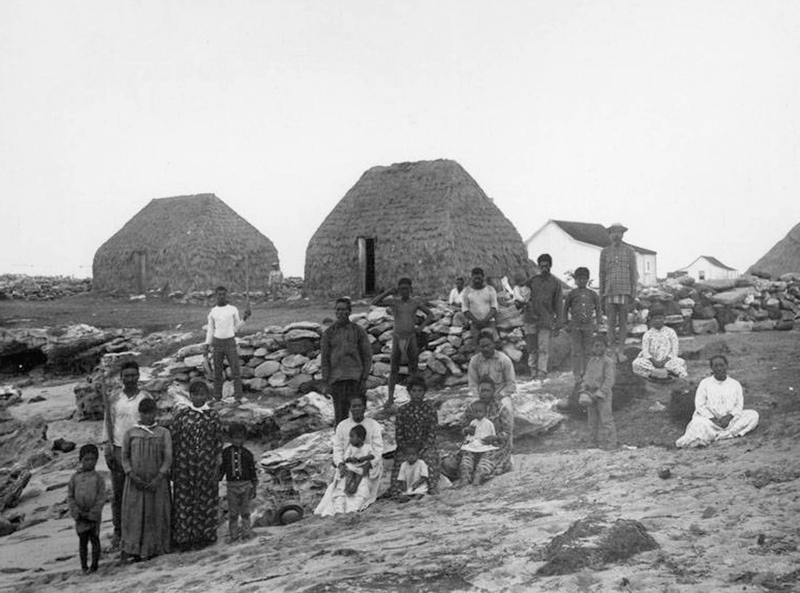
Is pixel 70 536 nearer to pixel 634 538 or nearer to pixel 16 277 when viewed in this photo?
pixel 634 538

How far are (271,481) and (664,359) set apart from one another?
17.0ft

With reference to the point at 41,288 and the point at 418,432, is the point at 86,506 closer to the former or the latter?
the point at 418,432

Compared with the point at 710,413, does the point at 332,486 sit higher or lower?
lower

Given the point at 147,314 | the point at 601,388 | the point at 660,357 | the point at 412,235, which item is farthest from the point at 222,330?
the point at 147,314

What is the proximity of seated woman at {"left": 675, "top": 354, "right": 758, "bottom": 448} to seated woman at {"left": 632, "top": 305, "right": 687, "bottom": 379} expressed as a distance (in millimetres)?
2022

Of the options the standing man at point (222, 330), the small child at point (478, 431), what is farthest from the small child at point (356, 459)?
the standing man at point (222, 330)

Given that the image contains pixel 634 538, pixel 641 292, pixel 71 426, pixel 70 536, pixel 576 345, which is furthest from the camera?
pixel 641 292

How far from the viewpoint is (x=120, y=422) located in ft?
22.9

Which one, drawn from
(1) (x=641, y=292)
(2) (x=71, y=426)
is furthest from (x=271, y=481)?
(1) (x=641, y=292)

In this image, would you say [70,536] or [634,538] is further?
[70,536]

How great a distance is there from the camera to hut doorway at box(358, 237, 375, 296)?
20.2 metres

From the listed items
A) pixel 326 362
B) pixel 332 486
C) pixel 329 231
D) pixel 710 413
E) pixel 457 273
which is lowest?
pixel 332 486

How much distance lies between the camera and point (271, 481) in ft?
28.9

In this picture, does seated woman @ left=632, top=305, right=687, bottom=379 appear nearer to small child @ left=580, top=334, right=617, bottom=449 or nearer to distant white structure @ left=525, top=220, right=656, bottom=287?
small child @ left=580, top=334, right=617, bottom=449
